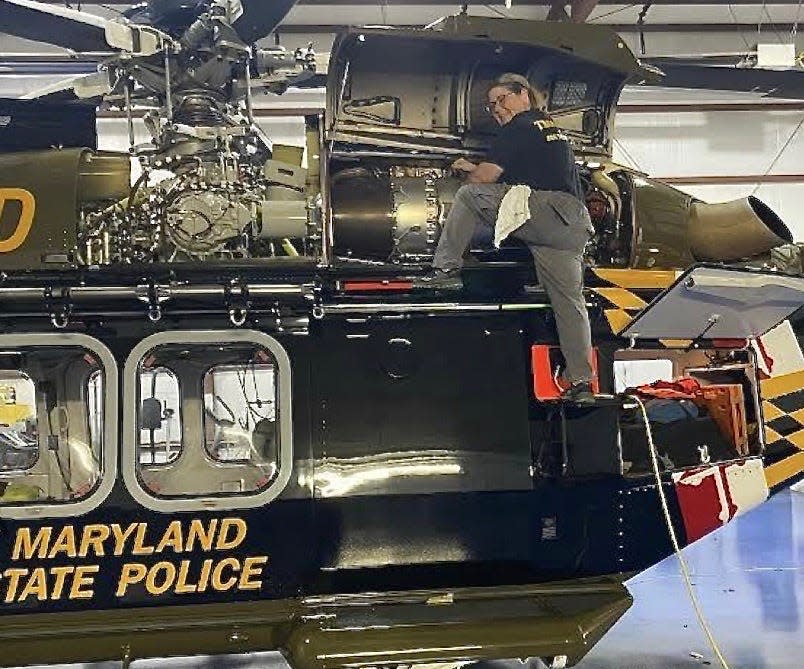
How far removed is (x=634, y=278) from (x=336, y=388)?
1.58 m

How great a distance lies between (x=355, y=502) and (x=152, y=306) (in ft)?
4.21

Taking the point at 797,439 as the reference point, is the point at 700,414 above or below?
above

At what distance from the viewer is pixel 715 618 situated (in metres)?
6.14

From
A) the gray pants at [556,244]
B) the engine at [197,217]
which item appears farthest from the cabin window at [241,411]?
the gray pants at [556,244]

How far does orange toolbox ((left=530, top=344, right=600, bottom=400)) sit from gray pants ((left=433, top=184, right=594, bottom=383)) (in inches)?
3.3

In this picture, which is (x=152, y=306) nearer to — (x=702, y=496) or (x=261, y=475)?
(x=261, y=475)

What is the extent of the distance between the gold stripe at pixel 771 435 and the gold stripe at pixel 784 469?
0.40ft

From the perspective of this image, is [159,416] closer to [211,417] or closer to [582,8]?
[211,417]

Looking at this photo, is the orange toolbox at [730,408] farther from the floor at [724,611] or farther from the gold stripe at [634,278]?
the floor at [724,611]

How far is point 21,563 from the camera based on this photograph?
3.96 m

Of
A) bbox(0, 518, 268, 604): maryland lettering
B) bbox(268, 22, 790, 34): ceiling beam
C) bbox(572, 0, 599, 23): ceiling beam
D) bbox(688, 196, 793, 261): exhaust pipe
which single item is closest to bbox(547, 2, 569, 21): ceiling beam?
bbox(572, 0, 599, 23): ceiling beam

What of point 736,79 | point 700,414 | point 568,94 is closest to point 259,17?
point 568,94

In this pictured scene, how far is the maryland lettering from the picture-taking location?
3.96 meters

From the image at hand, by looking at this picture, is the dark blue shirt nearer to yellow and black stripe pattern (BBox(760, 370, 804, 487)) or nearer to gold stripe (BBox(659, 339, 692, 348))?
gold stripe (BBox(659, 339, 692, 348))
